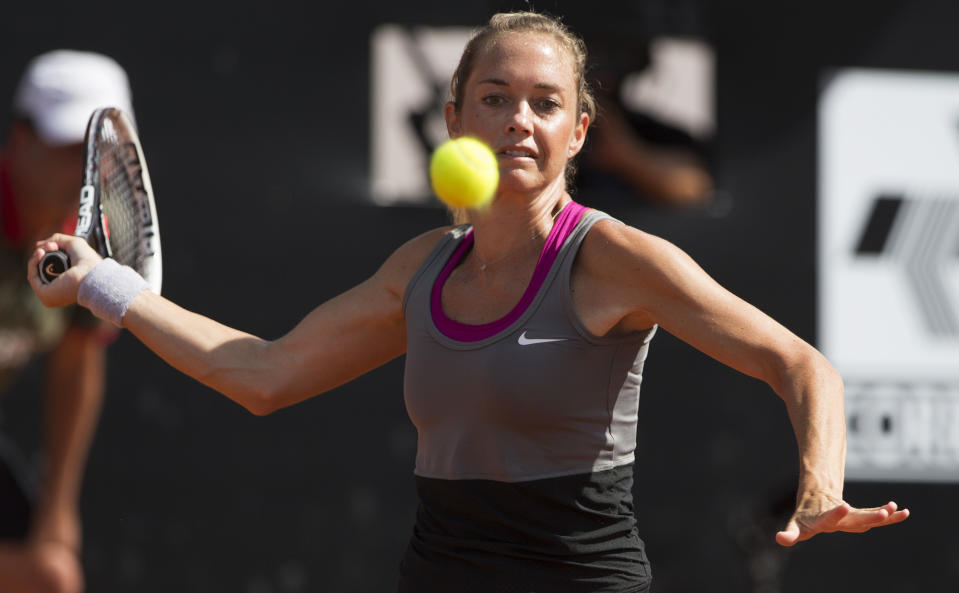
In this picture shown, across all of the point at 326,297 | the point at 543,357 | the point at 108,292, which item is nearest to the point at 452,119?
the point at 543,357

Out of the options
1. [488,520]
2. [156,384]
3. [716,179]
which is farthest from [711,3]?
[488,520]

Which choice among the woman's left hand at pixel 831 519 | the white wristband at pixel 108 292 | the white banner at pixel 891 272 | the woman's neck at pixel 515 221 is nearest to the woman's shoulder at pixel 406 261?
the woman's neck at pixel 515 221

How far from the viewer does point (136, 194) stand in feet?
9.20

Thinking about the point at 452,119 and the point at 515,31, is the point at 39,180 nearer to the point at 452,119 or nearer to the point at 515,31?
the point at 452,119

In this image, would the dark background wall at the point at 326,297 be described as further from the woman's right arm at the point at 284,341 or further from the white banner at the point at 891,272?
the woman's right arm at the point at 284,341

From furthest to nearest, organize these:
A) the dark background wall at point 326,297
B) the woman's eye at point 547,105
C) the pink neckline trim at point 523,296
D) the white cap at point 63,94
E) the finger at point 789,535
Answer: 1. the dark background wall at point 326,297
2. the white cap at point 63,94
3. the woman's eye at point 547,105
4. the pink neckline trim at point 523,296
5. the finger at point 789,535

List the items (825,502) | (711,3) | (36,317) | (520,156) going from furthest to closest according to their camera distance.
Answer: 1. (711,3)
2. (36,317)
3. (520,156)
4. (825,502)

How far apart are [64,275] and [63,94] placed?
6.76ft

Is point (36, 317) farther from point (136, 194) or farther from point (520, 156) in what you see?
point (520, 156)

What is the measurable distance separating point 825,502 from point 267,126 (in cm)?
319

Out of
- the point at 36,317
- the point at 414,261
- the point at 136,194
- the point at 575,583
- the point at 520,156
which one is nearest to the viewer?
the point at 575,583

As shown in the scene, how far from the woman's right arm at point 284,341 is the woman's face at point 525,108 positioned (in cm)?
29

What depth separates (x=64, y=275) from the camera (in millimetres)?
2373

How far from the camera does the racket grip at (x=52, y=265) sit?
7.86 ft
